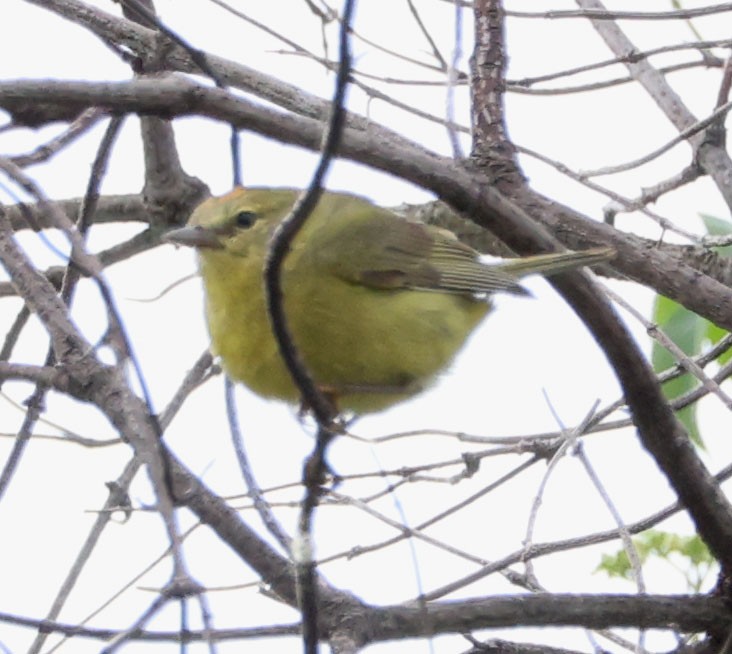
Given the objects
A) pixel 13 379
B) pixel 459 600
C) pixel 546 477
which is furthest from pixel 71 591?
pixel 546 477

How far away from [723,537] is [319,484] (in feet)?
5.17

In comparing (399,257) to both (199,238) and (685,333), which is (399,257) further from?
(685,333)

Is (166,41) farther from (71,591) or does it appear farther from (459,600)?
(459,600)

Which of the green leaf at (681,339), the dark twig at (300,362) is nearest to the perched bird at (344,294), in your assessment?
the green leaf at (681,339)

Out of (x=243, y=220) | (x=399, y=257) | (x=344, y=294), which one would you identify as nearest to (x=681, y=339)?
(x=399, y=257)

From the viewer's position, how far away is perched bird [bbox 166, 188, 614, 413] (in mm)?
3803

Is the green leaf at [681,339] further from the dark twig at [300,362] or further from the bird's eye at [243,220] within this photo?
the dark twig at [300,362]

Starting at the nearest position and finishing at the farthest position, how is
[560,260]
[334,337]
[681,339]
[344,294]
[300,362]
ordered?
[300,362] → [560,260] → [334,337] → [344,294] → [681,339]

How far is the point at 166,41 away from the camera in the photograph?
3887 millimetres

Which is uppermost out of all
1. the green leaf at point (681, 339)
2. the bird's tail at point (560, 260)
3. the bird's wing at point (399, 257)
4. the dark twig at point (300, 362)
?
the bird's wing at point (399, 257)

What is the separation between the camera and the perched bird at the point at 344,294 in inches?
150

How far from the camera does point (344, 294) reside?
158 inches

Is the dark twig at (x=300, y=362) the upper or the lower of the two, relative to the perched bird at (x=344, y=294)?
lower

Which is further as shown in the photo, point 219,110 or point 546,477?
point 546,477
